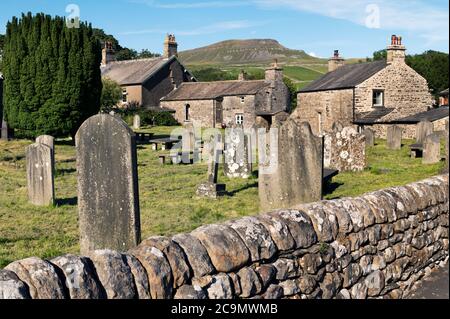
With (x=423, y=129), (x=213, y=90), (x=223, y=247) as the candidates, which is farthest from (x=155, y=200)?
(x=213, y=90)

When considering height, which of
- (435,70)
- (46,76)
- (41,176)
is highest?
(435,70)

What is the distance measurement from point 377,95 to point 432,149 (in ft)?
67.1

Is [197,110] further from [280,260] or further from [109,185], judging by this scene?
[280,260]

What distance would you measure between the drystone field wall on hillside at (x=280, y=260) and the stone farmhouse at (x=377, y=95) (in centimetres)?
3083

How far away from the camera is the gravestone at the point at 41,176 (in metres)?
12.7

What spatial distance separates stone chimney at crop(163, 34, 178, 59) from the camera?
57.2m

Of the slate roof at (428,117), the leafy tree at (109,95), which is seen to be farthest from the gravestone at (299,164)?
the leafy tree at (109,95)

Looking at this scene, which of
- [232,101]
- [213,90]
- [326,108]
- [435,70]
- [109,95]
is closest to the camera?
[326,108]

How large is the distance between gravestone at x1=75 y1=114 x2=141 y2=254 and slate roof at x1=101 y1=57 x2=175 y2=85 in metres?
48.6

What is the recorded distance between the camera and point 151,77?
55906 millimetres

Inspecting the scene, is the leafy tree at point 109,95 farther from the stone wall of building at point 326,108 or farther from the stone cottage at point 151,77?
the stone wall of building at point 326,108

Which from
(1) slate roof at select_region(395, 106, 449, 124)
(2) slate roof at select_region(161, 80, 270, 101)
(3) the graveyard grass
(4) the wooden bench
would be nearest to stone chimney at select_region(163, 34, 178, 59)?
(2) slate roof at select_region(161, 80, 270, 101)

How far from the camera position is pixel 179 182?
16531 mm

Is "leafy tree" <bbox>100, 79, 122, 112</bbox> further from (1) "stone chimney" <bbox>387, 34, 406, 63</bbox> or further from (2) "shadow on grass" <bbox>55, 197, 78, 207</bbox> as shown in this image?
(2) "shadow on grass" <bbox>55, 197, 78, 207</bbox>
